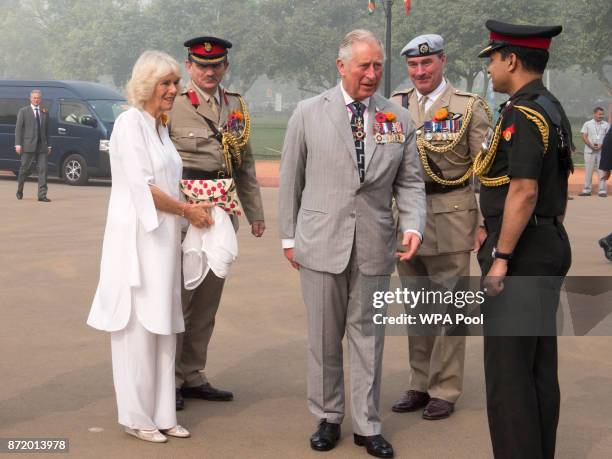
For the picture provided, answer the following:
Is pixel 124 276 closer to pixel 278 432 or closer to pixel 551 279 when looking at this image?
pixel 278 432

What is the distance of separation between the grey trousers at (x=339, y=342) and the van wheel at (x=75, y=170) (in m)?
18.4

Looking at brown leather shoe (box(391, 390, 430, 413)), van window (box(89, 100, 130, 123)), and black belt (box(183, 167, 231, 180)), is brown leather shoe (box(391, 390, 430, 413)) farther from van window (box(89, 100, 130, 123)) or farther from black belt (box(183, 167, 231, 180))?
van window (box(89, 100, 130, 123))

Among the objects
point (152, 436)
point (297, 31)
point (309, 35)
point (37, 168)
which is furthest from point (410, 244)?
point (297, 31)

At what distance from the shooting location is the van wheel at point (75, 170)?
22969 mm

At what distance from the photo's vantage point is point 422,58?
5832 millimetres

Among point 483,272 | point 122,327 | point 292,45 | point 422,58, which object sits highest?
point 292,45

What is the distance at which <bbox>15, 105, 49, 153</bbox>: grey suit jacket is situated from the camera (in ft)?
64.5

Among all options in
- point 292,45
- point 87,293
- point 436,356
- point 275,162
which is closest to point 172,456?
point 436,356

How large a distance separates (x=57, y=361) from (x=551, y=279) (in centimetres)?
367

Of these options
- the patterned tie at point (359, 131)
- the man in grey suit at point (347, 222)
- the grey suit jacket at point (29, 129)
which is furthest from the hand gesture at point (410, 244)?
the grey suit jacket at point (29, 129)

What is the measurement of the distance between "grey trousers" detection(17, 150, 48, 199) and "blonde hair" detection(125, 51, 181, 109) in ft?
45.8

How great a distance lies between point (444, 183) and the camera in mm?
5863

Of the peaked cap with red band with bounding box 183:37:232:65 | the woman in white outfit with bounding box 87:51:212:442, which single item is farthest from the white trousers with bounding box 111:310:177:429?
the peaked cap with red band with bounding box 183:37:232:65

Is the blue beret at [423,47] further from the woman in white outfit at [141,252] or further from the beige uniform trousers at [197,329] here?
the beige uniform trousers at [197,329]
